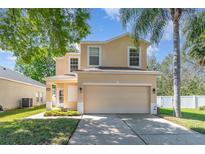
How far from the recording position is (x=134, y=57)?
18.0 m

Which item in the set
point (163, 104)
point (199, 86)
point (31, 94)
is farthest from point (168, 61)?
point (31, 94)

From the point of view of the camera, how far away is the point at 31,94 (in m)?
26.1

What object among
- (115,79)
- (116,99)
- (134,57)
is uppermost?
(134,57)

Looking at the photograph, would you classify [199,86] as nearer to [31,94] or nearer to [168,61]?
[168,61]

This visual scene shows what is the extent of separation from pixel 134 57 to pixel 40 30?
29.2 feet

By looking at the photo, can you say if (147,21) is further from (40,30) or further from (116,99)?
(40,30)

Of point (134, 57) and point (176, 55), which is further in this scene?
point (134, 57)

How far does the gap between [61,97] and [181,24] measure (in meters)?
11.5

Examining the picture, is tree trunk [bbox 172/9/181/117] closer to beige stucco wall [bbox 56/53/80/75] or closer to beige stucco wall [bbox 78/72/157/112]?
beige stucco wall [bbox 78/72/157/112]

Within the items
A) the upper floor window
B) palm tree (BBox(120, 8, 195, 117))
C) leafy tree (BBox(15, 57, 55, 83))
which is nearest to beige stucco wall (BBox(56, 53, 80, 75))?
the upper floor window

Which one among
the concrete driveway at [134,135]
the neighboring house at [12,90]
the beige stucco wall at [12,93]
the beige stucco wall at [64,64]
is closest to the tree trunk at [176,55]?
the concrete driveway at [134,135]

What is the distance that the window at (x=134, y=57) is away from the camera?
17922mm

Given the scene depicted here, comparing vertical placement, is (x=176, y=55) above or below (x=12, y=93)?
above

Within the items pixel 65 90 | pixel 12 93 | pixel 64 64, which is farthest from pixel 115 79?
pixel 12 93
